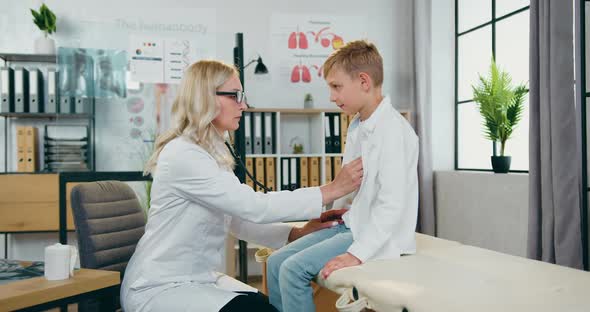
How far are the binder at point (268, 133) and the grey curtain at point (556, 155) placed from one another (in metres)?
1.99

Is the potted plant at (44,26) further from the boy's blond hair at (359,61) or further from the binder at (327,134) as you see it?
the boy's blond hair at (359,61)

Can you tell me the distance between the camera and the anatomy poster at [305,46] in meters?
4.67

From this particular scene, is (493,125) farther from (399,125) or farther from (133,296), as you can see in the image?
(133,296)

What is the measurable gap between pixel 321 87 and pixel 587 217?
256cm

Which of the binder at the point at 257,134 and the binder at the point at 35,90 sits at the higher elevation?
the binder at the point at 35,90

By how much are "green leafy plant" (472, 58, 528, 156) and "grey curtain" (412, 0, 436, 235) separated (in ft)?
2.99

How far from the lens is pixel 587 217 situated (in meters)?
2.75

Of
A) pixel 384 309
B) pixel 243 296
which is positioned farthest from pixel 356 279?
pixel 243 296

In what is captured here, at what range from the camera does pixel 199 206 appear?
156 cm

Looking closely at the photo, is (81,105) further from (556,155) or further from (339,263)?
(556,155)

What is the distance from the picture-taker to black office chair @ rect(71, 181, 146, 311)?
158 cm

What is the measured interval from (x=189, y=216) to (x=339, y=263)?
458mm

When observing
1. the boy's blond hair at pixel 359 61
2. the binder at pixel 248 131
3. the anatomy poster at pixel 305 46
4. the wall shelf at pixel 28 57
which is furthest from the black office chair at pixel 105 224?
Answer: the anatomy poster at pixel 305 46

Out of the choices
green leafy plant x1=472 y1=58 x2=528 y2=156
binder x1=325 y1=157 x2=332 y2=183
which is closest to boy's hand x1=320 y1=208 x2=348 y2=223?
green leafy plant x1=472 y1=58 x2=528 y2=156
